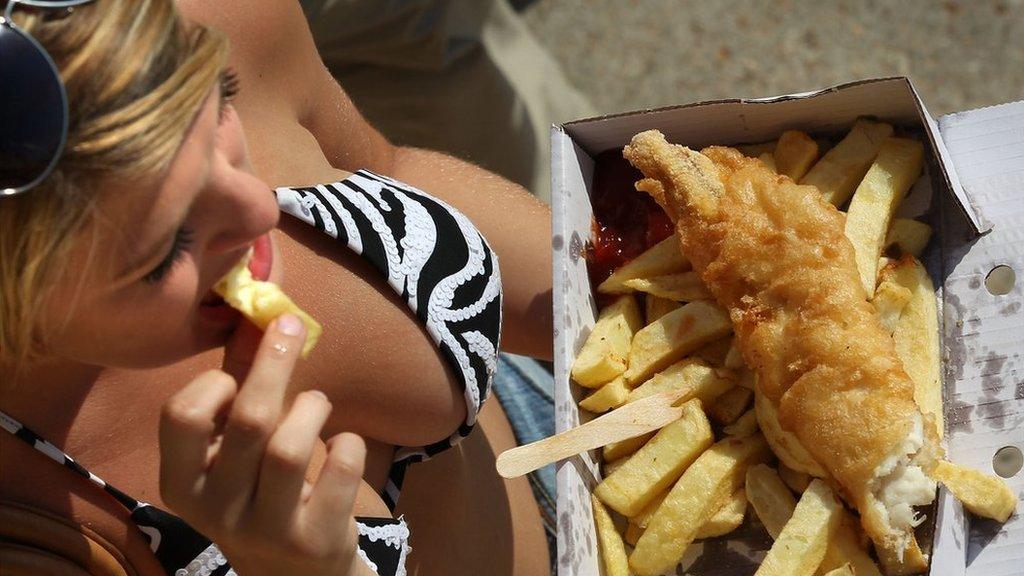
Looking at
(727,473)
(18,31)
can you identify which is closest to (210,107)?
(18,31)

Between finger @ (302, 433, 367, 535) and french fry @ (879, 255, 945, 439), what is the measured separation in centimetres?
115

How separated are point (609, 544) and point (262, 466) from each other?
2.81 feet

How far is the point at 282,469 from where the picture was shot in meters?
1.50

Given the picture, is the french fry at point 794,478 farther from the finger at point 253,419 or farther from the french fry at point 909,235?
the finger at point 253,419

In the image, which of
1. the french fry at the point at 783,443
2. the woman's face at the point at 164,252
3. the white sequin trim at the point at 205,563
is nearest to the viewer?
the woman's face at the point at 164,252

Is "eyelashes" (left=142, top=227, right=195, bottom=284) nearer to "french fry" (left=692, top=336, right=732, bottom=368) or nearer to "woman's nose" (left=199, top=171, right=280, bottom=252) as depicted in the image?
"woman's nose" (left=199, top=171, right=280, bottom=252)

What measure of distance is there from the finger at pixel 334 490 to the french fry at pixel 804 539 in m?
0.85

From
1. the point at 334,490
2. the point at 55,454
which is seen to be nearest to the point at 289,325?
the point at 334,490

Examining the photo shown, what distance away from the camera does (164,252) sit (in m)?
1.41

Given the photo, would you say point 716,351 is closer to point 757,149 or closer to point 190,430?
point 757,149

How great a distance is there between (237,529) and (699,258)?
111 centimetres

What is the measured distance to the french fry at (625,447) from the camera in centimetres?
217

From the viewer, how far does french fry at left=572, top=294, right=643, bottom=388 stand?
212 cm

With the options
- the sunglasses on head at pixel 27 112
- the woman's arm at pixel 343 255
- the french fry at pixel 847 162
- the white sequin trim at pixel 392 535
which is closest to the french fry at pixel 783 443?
the french fry at pixel 847 162
